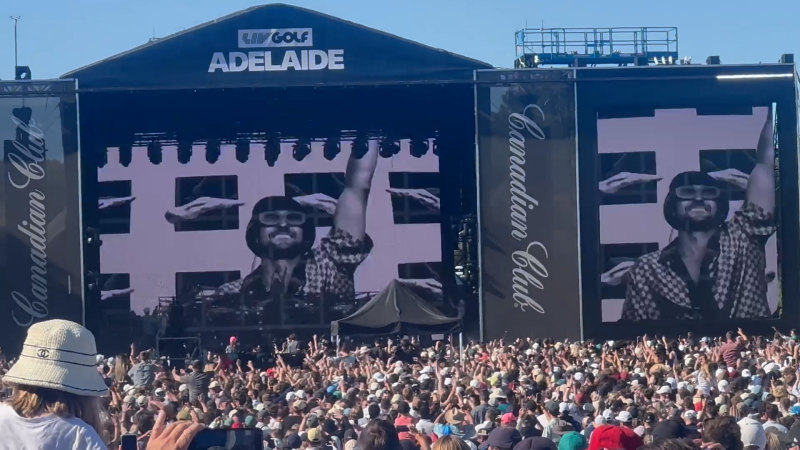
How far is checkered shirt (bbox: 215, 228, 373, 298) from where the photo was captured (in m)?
25.0

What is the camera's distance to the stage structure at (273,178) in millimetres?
25000

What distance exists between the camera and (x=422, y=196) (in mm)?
25203

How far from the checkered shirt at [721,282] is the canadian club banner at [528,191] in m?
1.29

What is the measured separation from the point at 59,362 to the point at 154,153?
74.3 ft

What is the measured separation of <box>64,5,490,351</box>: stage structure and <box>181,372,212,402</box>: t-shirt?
11326 millimetres

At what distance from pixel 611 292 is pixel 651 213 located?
5.97 feet

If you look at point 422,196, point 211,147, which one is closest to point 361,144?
point 422,196

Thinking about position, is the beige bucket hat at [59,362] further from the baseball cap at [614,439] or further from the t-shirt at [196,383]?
the t-shirt at [196,383]

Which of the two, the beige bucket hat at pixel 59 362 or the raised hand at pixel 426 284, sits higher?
the beige bucket hat at pixel 59 362

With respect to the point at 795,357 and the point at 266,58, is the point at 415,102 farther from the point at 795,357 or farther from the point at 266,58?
the point at 795,357

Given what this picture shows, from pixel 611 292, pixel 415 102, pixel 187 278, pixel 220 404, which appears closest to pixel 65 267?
pixel 187 278

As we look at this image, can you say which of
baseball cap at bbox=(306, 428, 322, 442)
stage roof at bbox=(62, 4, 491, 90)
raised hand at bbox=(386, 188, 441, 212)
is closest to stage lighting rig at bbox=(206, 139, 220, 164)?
stage roof at bbox=(62, 4, 491, 90)

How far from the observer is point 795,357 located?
1544 cm

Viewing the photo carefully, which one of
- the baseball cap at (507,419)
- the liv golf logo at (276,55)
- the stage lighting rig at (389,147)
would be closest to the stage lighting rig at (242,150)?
the liv golf logo at (276,55)
